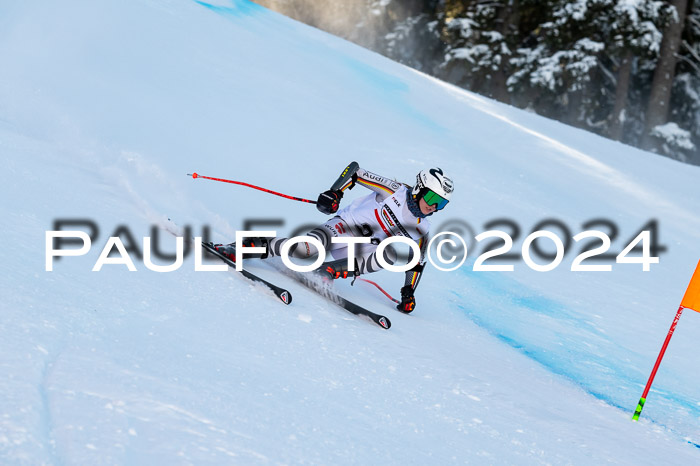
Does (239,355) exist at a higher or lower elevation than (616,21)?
lower

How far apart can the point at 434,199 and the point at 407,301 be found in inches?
29.6

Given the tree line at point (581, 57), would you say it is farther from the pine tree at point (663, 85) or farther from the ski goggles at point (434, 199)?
the ski goggles at point (434, 199)

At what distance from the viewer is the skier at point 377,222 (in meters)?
4.73

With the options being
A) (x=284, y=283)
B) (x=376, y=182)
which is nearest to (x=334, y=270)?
(x=284, y=283)

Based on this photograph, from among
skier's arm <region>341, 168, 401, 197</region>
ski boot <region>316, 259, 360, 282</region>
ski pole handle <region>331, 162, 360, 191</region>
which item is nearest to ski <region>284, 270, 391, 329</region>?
ski boot <region>316, 259, 360, 282</region>

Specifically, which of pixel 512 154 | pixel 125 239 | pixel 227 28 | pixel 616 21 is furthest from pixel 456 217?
pixel 616 21

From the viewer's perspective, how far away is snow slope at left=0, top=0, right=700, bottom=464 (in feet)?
7.82

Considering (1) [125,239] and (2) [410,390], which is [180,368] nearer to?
(2) [410,390]

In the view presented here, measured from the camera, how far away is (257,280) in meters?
4.09

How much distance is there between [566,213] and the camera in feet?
27.8

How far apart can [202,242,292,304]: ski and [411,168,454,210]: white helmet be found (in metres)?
1.21

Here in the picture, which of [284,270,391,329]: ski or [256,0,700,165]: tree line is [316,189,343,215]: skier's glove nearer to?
[284,270,391,329]: ski

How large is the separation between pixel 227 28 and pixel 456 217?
5765 mm

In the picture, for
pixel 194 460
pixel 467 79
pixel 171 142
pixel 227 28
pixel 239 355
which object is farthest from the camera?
pixel 467 79
